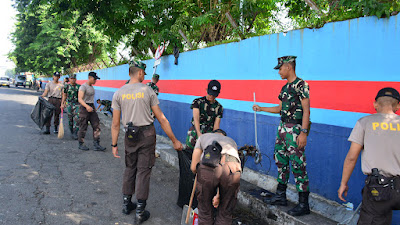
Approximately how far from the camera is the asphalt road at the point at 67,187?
12.3ft

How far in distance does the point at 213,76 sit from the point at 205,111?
2.34 metres

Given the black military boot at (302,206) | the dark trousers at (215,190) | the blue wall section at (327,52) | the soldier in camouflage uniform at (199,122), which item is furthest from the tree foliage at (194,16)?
the dark trousers at (215,190)

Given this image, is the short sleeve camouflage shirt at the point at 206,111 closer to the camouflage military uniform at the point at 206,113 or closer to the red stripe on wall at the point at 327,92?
the camouflage military uniform at the point at 206,113

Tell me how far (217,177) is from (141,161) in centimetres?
129

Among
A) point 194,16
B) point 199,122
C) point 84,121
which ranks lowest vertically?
point 84,121

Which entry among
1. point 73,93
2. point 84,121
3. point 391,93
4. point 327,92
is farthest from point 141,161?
point 73,93

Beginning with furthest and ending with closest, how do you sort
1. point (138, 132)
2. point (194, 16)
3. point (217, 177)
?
1. point (194, 16)
2. point (138, 132)
3. point (217, 177)

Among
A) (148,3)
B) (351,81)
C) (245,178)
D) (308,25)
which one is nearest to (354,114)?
(351,81)

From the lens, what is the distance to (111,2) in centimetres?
993

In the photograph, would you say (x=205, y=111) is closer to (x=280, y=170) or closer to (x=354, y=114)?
(x=280, y=170)

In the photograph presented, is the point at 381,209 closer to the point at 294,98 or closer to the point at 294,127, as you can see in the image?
the point at 294,127

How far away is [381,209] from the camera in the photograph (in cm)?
237

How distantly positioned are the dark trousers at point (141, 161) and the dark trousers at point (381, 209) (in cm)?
238

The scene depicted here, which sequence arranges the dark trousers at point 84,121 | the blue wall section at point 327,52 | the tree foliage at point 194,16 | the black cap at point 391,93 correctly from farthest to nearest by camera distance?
the dark trousers at point 84,121, the tree foliage at point 194,16, the blue wall section at point 327,52, the black cap at point 391,93
